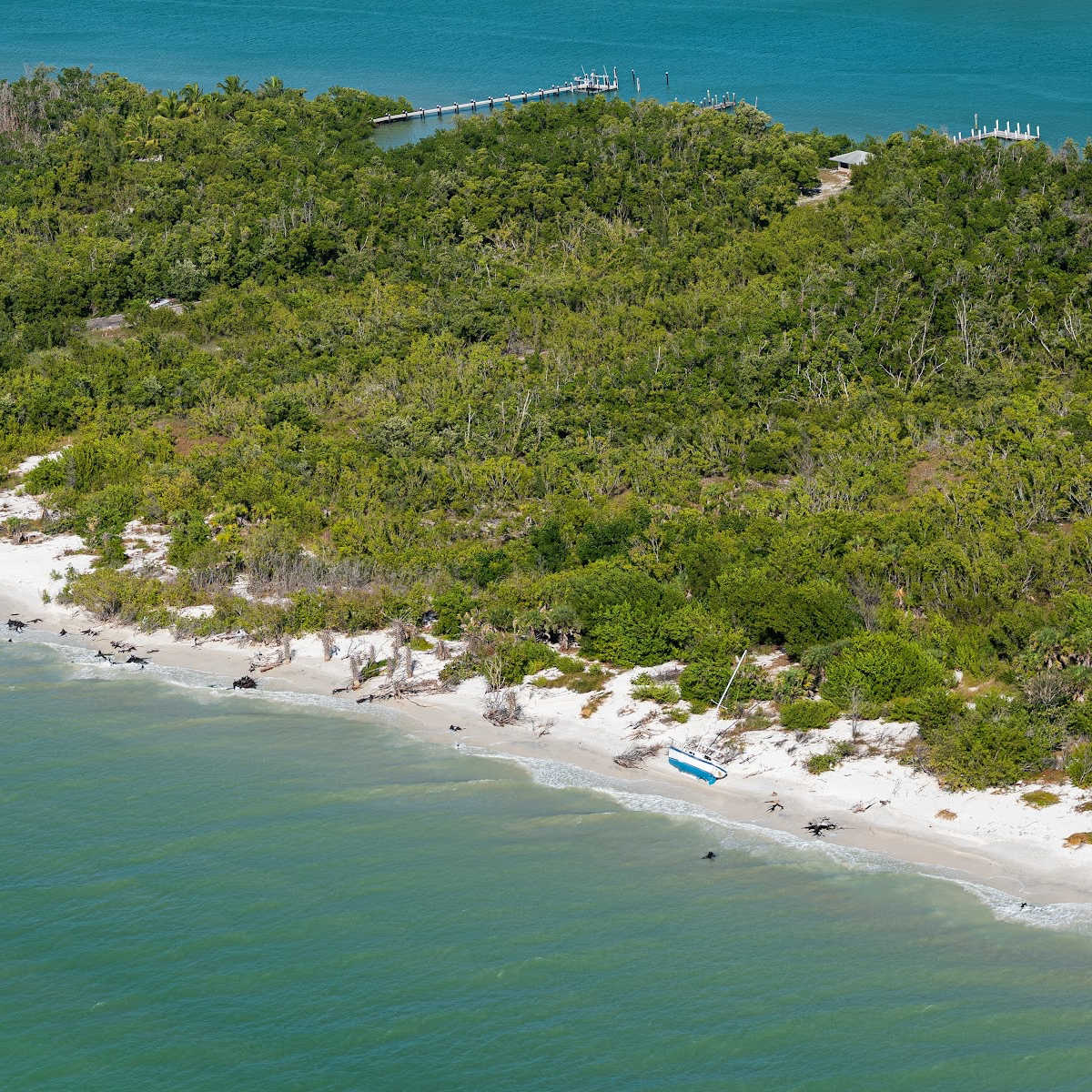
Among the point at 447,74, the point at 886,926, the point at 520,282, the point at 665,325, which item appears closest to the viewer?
the point at 886,926

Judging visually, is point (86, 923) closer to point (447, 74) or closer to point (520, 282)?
point (520, 282)

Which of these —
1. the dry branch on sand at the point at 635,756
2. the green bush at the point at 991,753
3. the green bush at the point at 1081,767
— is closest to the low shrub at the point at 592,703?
the dry branch on sand at the point at 635,756

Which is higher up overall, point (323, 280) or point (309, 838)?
point (323, 280)

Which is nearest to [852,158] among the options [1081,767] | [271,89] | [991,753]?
[271,89]

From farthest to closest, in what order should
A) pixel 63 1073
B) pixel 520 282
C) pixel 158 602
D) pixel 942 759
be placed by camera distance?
1. pixel 520 282
2. pixel 158 602
3. pixel 942 759
4. pixel 63 1073

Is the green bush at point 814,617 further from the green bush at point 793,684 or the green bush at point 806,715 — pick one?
the green bush at point 806,715

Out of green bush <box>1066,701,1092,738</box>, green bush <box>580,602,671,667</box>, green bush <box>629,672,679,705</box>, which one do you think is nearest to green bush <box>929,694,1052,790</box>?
green bush <box>1066,701,1092,738</box>

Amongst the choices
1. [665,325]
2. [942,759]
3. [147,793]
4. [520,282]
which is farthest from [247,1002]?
[520,282]

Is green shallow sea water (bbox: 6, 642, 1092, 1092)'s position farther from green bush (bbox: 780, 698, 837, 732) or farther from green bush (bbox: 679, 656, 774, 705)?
green bush (bbox: 679, 656, 774, 705)

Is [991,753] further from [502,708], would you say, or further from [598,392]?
[598,392]
